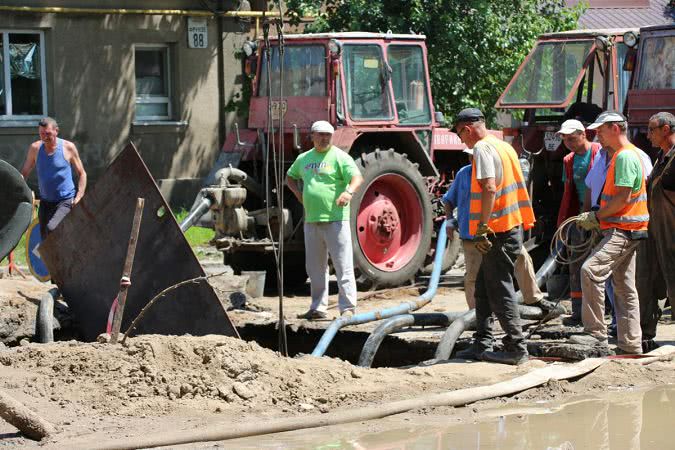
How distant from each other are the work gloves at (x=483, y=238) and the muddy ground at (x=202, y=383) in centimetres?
83

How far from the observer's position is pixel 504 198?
29.5 ft

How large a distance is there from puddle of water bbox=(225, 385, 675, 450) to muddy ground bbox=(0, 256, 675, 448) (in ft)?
0.78

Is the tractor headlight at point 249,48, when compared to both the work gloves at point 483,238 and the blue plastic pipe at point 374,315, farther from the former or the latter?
the work gloves at point 483,238

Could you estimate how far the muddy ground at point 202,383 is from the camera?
7258mm

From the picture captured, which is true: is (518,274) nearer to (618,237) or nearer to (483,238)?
(618,237)

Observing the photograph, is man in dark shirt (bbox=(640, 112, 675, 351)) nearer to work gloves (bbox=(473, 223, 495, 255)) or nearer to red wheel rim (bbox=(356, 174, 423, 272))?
work gloves (bbox=(473, 223, 495, 255))

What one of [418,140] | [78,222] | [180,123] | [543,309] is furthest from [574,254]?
[180,123]

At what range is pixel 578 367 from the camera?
8570 mm

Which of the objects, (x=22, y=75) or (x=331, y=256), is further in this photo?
(x=22, y=75)

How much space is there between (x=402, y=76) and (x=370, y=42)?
63 centimetres

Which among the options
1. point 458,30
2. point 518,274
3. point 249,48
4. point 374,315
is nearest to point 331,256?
point 374,315

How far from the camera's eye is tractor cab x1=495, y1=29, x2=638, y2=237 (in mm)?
13148

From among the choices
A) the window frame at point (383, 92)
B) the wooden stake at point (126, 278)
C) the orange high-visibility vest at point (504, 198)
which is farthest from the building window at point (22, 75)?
the orange high-visibility vest at point (504, 198)

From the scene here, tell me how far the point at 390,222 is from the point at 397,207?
0.36 meters
